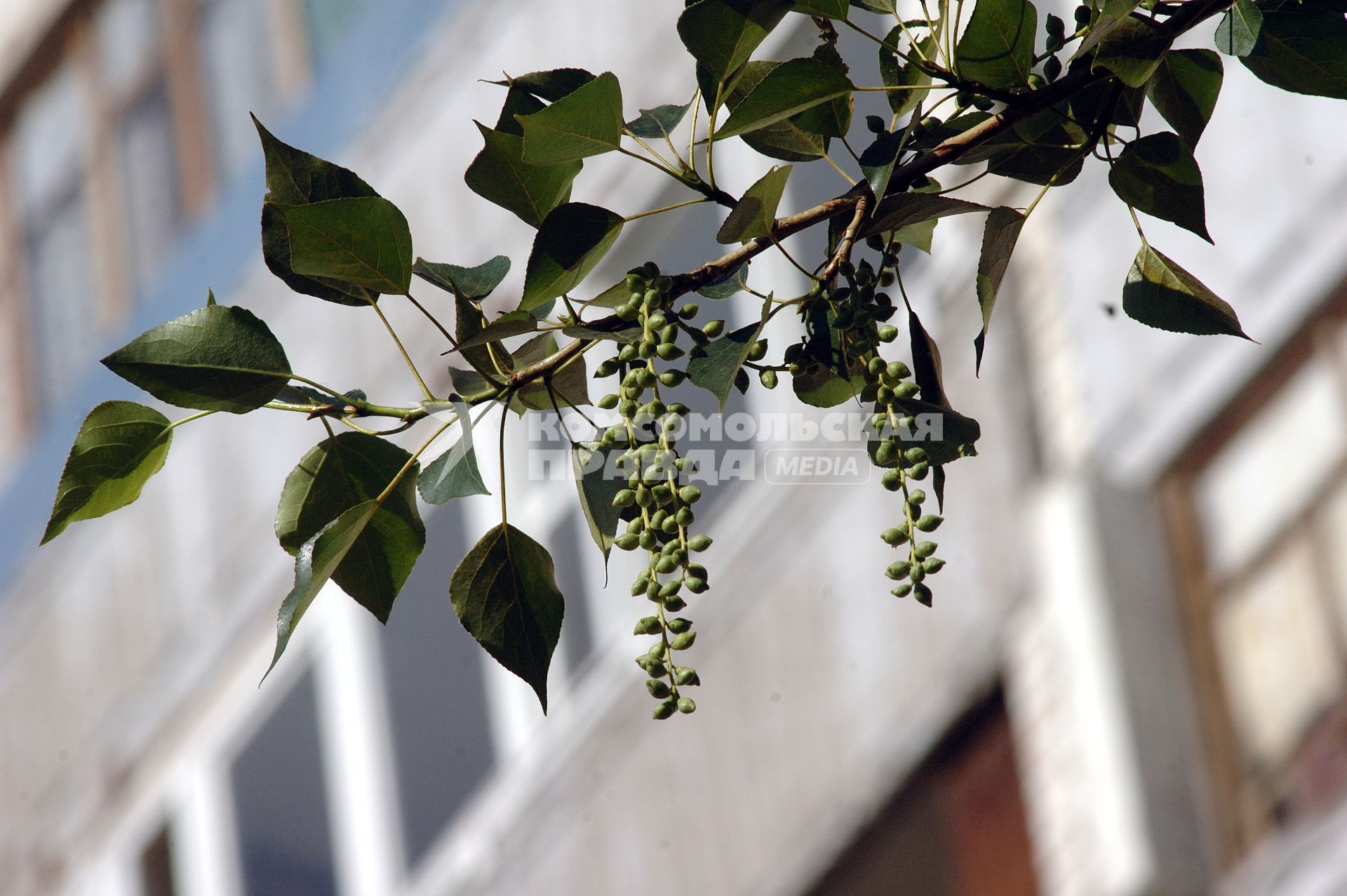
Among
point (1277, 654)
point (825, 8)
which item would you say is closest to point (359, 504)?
point (825, 8)

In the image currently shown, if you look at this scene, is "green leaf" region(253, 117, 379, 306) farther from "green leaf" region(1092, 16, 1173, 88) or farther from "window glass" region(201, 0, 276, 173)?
"window glass" region(201, 0, 276, 173)

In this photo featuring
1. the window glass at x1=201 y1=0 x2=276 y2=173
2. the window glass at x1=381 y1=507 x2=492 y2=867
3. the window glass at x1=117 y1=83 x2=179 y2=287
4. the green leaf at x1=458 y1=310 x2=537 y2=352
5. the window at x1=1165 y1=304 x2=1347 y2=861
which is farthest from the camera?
the window glass at x1=117 y1=83 x2=179 y2=287

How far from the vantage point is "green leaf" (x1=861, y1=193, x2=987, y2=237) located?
0.63m

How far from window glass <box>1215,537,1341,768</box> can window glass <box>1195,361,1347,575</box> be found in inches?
2.7

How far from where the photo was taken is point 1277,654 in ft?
10.7

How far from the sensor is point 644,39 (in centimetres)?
434

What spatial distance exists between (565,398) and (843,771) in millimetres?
3260

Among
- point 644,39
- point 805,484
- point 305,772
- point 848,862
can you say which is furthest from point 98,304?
point 848,862

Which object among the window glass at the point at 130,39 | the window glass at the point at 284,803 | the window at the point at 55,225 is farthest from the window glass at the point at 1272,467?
the window glass at the point at 130,39

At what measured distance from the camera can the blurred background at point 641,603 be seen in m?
3.26

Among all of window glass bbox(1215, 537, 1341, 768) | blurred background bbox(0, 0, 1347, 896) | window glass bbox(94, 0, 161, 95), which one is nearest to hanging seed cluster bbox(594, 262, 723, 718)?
blurred background bbox(0, 0, 1347, 896)

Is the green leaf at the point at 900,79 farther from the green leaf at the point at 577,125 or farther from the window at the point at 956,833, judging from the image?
the window at the point at 956,833

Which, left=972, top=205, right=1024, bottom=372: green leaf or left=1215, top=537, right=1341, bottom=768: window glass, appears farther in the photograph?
left=1215, top=537, right=1341, bottom=768: window glass

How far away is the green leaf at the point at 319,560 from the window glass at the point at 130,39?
5.46 metres
